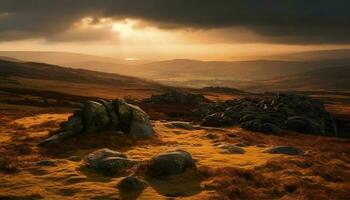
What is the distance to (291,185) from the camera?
28359 mm

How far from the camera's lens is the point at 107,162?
30312 mm

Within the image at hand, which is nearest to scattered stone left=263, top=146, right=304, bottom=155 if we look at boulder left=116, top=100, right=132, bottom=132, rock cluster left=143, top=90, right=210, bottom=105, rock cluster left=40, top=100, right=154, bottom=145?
rock cluster left=40, top=100, right=154, bottom=145

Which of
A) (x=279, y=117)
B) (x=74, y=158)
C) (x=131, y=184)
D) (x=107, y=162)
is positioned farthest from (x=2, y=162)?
(x=279, y=117)

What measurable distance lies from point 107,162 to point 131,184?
4.45 m

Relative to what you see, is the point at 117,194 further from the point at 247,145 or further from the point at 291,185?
the point at 247,145

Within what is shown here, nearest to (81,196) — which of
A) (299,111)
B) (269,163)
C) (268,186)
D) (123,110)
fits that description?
(268,186)

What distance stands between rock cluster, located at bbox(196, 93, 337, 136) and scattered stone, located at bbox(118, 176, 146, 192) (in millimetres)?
34506

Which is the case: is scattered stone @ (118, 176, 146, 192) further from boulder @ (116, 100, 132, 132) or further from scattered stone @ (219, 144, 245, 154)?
boulder @ (116, 100, 132, 132)

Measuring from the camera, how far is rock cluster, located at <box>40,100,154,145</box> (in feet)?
140

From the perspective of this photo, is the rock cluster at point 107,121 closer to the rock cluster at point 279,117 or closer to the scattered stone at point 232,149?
the scattered stone at point 232,149

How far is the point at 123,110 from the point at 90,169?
53.4 feet

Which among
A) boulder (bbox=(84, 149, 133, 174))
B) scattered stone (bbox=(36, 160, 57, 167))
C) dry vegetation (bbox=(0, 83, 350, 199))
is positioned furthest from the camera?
scattered stone (bbox=(36, 160, 57, 167))

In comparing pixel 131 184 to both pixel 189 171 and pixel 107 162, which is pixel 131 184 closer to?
pixel 107 162

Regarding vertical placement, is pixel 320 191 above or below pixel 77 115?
below
